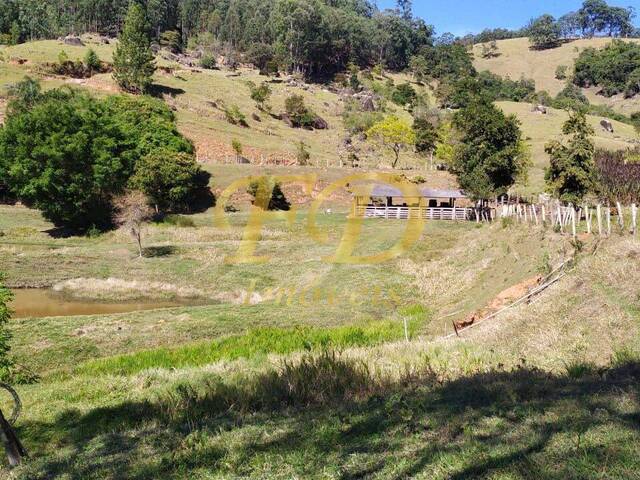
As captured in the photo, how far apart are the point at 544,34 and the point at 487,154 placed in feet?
495

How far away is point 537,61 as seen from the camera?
15825 centimetres

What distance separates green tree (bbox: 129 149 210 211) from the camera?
47438 millimetres

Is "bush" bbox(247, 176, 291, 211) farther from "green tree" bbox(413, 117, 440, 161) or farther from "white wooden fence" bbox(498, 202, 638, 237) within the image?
"green tree" bbox(413, 117, 440, 161)

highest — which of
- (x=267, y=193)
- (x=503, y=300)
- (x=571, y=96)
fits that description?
(x=571, y=96)

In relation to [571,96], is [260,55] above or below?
above

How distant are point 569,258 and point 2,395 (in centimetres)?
1639

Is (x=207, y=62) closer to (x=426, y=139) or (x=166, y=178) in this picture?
(x=426, y=139)

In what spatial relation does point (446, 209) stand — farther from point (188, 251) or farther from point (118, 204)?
point (118, 204)

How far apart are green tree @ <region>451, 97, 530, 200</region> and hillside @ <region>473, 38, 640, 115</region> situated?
4269 inches

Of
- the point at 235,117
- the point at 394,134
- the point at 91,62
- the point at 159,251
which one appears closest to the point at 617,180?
the point at 159,251

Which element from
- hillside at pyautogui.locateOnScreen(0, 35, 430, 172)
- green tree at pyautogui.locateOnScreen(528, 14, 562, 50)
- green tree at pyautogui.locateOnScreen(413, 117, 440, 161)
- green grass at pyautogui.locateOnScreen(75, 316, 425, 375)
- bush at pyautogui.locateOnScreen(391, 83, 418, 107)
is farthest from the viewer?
green tree at pyautogui.locateOnScreen(528, 14, 562, 50)

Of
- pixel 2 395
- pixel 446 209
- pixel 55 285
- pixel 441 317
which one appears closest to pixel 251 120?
pixel 446 209

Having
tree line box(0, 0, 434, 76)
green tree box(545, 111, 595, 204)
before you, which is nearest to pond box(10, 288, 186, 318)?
green tree box(545, 111, 595, 204)

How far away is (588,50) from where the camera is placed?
147000mm
